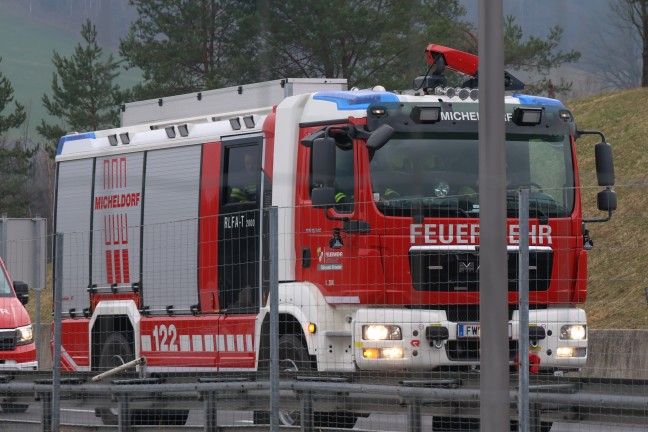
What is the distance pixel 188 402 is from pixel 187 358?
2.71m

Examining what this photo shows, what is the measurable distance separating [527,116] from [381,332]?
10.3ft

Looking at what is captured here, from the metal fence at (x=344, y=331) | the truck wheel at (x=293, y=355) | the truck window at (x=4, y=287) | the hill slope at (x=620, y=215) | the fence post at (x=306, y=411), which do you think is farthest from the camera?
the truck window at (x=4, y=287)

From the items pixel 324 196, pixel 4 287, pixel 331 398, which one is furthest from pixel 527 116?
pixel 4 287

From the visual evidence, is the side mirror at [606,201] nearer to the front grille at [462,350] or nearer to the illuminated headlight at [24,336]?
the front grille at [462,350]

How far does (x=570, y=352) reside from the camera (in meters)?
11.7

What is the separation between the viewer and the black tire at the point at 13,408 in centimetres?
1318

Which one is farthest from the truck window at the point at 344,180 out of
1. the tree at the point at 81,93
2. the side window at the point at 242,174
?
the tree at the point at 81,93

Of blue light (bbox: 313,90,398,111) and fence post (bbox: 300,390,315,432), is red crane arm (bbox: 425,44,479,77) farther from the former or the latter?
fence post (bbox: 300,390,315,432)

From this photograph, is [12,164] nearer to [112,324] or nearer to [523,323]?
[112,324]

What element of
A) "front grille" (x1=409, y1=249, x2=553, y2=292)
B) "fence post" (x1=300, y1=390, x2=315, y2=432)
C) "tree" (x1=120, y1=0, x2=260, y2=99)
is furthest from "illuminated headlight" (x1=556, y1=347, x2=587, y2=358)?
"tree" (x1=120, y1=0, x2=260, y2=99)

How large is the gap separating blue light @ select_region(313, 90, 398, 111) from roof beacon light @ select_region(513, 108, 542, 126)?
121 cm

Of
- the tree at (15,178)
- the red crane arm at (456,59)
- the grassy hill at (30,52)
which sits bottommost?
the red crane arm at (456,59)

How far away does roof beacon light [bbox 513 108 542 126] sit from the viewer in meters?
13.9

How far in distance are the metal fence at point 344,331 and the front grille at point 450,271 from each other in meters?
0.02
